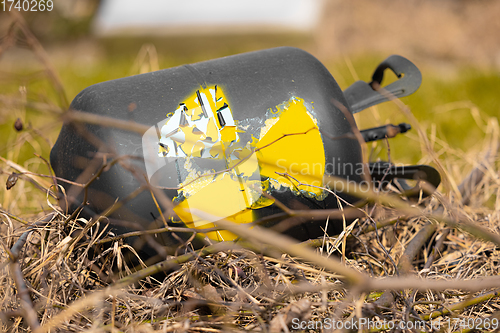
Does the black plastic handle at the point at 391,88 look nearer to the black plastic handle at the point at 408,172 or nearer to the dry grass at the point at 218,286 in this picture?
the black plastic handle at the point at 408,172

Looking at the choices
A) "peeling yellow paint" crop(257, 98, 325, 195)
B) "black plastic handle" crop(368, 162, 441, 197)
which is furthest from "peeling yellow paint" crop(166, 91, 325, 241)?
"black plastic handle" crop(368, 162, 441, 197)

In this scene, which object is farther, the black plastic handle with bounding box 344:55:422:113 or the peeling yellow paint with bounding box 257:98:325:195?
the black plastic handle with bounding box 344:55:422:113

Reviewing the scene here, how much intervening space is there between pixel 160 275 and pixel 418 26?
4.84m

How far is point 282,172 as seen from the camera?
875 millimetres

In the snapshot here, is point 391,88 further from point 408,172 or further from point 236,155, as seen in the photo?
point 236,155

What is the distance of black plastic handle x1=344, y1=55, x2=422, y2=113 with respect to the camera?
3.52ft

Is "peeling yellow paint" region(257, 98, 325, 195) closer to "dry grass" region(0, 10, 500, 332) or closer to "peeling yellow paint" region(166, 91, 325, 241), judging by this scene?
"peeling yellow paint" region(166, 91, 325, 241)

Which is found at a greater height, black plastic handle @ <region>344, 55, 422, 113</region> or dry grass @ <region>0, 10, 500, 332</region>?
black plastic handle @ <region>344, 55, 422, 113</region>

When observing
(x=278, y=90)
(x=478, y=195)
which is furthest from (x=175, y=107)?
(x=478, y=195)

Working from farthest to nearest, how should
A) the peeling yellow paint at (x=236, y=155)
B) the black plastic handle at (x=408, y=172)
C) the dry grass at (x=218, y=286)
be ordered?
the black plastic handle at (x=408, y=172) → the peeling yellow paint at (x=236, y=155) → the dry grass at (x=218, y=286)

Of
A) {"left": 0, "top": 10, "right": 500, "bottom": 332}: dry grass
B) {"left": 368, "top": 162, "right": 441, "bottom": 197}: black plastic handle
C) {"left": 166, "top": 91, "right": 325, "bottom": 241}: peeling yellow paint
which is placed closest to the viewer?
{"left": 0, "top": 10, "right": 500, "bottom": 332}: dry grass

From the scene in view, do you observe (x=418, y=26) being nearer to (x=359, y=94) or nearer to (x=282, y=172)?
(x=359, y=94)

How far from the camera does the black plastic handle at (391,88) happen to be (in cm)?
107

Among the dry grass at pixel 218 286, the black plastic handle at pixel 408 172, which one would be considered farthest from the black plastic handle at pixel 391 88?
the dry grass at pixel 218 286
